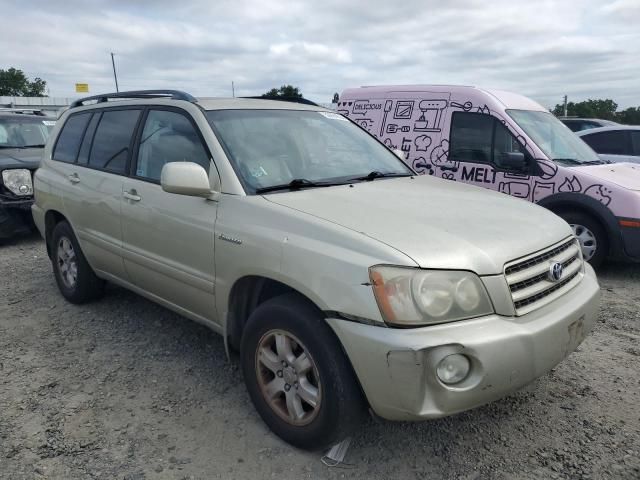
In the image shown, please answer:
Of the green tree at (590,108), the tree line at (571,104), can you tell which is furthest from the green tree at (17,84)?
the green tree at (590,108)

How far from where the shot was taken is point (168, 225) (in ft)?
10.8

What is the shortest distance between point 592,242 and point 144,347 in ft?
14.7

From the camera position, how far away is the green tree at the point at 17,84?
57316 millimetres

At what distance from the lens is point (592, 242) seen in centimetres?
556

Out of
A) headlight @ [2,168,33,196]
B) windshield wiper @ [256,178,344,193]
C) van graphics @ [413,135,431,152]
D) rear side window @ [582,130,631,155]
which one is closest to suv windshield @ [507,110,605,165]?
van graphics @ [413,135,431,152]

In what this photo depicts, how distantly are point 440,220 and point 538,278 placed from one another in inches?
20.9

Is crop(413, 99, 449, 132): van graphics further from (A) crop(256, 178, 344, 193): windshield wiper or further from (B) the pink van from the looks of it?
(A) crop(256, 178, 344, 193): windshield wiper

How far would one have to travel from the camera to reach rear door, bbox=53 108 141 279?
12.7ft

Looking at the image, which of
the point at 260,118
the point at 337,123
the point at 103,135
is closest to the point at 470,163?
the point at 337,123

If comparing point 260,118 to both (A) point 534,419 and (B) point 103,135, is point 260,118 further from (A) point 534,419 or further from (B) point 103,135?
(A) point 534,419

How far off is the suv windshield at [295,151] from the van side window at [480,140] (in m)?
2.45

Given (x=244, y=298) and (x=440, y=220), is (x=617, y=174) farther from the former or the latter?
(x=244, y=298)

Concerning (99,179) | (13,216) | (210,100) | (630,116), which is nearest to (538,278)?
(210,100)

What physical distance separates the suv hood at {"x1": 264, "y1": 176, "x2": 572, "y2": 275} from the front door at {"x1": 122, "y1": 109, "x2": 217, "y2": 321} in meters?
0.57
